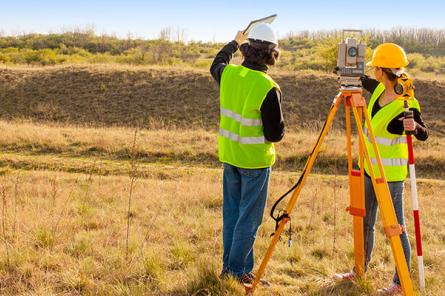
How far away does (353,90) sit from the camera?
11.5 ft

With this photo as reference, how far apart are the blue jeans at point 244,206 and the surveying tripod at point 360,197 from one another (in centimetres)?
18

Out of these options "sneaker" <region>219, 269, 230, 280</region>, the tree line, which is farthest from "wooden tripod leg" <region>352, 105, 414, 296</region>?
the tree line

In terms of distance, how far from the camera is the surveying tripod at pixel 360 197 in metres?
3.35

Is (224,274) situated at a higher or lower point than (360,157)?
lower

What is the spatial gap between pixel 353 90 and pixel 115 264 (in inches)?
95.4

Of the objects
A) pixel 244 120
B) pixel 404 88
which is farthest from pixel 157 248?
pixel 404 88

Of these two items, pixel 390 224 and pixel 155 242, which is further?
pixel 155 242

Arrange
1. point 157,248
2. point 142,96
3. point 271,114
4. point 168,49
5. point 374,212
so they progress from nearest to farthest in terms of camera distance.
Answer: point 271,114
point 374,212
point 157,248
point 142,96
point 168,49

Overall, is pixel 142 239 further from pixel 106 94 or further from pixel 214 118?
pixel 106 94

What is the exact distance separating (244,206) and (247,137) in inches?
21.0

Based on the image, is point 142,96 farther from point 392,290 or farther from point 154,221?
point 392,290

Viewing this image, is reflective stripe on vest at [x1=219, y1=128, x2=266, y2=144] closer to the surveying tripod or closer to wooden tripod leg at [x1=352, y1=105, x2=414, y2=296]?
the surveying tripod

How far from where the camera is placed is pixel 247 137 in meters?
3.64

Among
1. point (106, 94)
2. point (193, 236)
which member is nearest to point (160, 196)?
point (193, 236)
